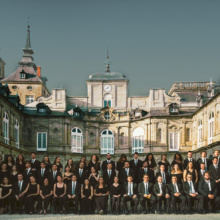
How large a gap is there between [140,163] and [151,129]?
20341mm

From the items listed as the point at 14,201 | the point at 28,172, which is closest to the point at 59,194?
the point at 14,201

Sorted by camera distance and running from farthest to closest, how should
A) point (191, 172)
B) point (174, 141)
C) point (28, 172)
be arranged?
point (174, 141) → point (28, 172) → point (191, 172)

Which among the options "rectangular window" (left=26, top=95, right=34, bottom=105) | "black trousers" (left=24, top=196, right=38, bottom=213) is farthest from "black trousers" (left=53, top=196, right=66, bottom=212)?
"rectangular window" (left=26, top=95, right=34, bottom=105)

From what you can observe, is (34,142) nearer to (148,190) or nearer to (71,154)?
(71,154)

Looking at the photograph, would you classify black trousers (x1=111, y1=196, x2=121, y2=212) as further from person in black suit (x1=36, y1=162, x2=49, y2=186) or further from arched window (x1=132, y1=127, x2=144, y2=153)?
arched window (x1=132, y1=127, x2=144, y2=153)

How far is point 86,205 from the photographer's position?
1655 cm

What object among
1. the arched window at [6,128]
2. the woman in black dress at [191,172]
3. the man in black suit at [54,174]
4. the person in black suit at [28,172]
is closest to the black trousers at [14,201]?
the person in black suit at [28,172]

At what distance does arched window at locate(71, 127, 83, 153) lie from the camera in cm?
4013

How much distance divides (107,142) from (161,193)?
2490 cm

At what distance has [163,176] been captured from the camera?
17.4 meters

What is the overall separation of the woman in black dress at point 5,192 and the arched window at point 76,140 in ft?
76.5

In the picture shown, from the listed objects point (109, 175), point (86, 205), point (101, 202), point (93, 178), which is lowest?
point (86, 205)

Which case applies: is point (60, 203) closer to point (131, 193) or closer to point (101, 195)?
point (101, 195)

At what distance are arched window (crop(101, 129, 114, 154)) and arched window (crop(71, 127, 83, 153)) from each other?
2.12 metres
